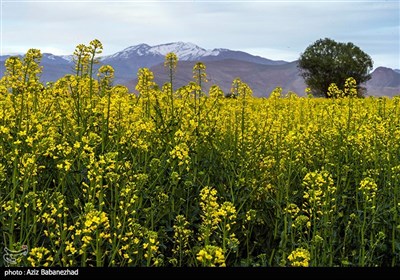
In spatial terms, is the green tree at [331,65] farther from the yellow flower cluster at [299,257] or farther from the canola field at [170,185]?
the yellow flower cluster at [299,257]

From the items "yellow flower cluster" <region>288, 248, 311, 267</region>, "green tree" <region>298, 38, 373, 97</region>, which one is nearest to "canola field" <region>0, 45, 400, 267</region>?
"yellow flower cluster" <region>288, 248, 311, 267</region>

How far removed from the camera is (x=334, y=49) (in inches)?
2066

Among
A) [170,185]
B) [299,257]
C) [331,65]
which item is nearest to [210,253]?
[299,257]

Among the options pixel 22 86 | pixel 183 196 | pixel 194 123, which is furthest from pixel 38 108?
pixel 183 196

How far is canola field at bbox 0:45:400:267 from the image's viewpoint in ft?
13.3

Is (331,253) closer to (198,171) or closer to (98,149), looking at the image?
(198,171)

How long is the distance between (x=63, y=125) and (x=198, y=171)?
1.69 meters

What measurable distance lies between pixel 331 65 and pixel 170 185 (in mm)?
47282

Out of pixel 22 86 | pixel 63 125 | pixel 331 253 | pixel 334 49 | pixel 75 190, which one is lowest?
pixel 331 253

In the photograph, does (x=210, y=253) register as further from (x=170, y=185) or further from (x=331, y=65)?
(x=331, y=65)

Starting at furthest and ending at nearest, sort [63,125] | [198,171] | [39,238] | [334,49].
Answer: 1. [334,49]
2. [63,125]
3. [198,171]
4. [39,238]

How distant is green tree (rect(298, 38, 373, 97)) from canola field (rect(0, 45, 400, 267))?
44235mm

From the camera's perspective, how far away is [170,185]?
4.71m

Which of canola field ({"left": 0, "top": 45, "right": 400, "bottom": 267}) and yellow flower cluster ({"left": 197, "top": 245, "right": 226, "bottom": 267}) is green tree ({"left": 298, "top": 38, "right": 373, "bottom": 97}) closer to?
canola field ({"left": 0, "top": 45, "right": 400, "bottom": 267})
